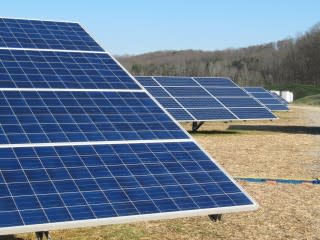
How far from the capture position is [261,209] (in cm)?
1688

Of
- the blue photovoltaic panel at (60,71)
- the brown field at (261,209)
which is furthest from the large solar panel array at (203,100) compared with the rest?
the blue photovoltaic panel at (60,71)

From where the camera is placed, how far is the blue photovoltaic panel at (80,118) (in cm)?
1144

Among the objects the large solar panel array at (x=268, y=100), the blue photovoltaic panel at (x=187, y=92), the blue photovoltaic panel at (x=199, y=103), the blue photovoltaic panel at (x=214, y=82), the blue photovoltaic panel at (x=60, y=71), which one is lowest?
the large solar panel array at (x=268, y=100)

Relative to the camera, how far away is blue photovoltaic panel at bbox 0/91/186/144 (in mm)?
11438

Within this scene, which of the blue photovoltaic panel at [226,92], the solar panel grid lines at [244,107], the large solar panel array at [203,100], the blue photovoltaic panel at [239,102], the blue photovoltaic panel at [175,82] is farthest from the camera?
the blue photovoltaic panel at [175,82]

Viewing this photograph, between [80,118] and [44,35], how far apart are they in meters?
6.25

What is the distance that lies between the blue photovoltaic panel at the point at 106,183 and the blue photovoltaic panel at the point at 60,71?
11.2 feet

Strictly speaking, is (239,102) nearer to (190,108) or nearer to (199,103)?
(199,103)

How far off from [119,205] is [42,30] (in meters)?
10.4

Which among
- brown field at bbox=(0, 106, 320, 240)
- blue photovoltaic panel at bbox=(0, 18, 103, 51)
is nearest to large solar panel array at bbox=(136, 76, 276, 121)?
brown field at bbox=(0, 106, 320, 240)

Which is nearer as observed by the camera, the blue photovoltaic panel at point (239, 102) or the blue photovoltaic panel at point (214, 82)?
the blue photovoltaic panel at point (239, 102)

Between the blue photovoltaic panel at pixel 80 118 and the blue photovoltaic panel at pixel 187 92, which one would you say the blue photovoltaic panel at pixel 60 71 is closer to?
the blue photovoltaic panel at pixel 80 118

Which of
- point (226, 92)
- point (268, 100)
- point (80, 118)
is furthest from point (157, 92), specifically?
point (80, 118)

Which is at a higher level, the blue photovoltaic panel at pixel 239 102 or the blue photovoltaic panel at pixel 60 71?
the blue photovoltaic panel at pixel 60 71
